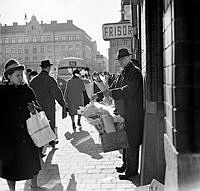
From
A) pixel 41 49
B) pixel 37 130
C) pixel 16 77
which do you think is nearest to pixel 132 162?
pixel 37 130

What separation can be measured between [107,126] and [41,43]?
356ft

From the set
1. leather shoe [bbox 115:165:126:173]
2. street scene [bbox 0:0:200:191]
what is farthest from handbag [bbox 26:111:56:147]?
leather shoe [bbox 115:165:126:173]

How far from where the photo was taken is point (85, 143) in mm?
8539

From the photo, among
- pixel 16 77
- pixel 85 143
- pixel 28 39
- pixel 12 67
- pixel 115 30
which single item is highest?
pixel 28 39

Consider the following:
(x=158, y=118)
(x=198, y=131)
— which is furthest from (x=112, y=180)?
(x=198, y=131)

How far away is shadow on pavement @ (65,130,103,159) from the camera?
7.48 m

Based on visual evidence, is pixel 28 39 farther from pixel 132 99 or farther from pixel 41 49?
pixel 132 99

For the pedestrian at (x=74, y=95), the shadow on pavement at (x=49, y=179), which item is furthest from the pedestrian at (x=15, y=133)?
the pedestrian at (x=74, y=95)

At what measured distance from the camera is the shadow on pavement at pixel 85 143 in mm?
7481

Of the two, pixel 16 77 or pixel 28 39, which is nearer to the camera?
pixel 16 77

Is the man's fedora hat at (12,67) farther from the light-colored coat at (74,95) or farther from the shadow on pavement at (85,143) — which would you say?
the light-colored coat at (74,95)

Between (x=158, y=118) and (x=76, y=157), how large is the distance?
9.64 feet

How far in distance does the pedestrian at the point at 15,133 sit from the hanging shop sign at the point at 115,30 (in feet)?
13.9

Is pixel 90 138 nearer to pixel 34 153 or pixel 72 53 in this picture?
pixel 34 153
